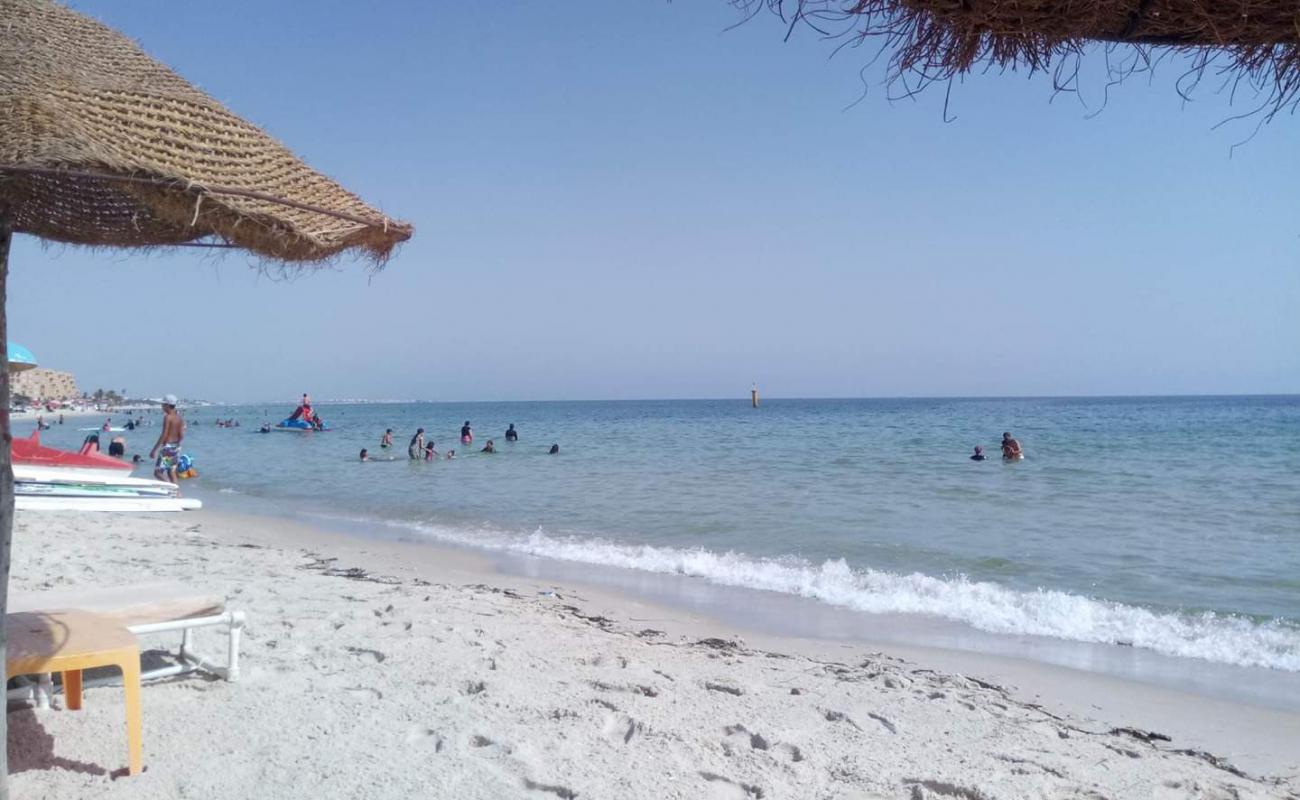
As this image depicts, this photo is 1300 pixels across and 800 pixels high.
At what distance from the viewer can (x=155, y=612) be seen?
3.57 meters

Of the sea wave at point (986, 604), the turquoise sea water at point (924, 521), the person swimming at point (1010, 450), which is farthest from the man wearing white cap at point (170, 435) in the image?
the person swimming at point (1010, 450)

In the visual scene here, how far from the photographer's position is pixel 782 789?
3.14 meters

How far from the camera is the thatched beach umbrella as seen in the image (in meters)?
1.75

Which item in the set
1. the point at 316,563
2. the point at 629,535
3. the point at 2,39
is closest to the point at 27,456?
the point at 316,563

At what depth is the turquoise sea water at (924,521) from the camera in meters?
7.08

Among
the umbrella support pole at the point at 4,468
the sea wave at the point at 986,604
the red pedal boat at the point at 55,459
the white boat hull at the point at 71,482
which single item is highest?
the umbrella support pole at the point at 4,468

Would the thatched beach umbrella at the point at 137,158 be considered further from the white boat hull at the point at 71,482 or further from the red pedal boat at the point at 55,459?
the red pedal boat at the point at 55,459

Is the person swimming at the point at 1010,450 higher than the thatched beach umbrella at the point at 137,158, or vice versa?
the thatched beach umbrella at the point at 137,158

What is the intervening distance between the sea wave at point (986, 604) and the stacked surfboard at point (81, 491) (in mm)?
5180

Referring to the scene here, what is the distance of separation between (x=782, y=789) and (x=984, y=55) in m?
2.47

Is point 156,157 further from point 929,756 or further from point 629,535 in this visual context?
point 629,535

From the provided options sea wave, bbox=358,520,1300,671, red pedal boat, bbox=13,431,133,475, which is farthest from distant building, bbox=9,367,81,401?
sea wave, bbox=358,520,1300,671

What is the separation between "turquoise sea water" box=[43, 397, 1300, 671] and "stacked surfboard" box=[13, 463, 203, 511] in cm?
292

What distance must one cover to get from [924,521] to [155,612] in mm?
9698
